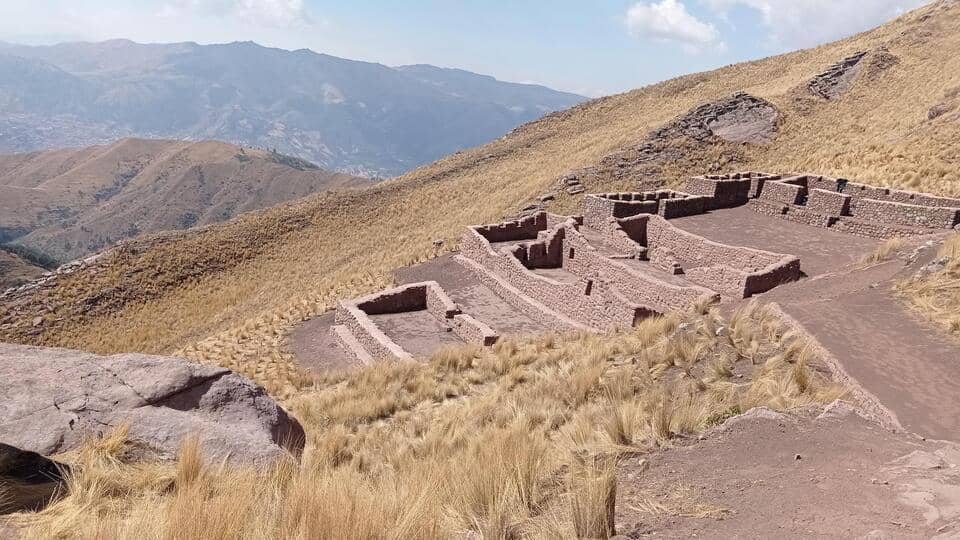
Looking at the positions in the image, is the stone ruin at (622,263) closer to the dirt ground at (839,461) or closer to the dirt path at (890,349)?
the dirt path at (890,349)

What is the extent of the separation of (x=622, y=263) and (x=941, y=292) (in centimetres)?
775

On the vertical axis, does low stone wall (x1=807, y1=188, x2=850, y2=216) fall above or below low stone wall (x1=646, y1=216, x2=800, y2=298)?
above

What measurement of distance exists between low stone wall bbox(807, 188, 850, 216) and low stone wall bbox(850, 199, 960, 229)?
349mm

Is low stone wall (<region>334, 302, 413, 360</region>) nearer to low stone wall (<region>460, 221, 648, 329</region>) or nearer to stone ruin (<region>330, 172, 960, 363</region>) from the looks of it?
stone ruin (<region>330, 172, 960, 363</region>)

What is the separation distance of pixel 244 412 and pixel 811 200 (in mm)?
20423

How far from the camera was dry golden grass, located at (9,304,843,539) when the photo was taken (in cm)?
346

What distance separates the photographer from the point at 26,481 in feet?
13.5

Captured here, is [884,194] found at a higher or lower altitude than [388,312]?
higher

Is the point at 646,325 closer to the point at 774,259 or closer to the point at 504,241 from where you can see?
the point at 774,259

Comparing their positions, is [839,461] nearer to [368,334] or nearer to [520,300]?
[368,334]

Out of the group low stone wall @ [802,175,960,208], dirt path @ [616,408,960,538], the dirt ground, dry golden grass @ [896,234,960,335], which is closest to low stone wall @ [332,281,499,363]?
the dirt ground

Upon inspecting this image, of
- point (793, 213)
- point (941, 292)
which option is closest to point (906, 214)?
point (793, 213)

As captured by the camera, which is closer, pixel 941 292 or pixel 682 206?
pixel 941 292

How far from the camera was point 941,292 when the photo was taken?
9.74 meters
